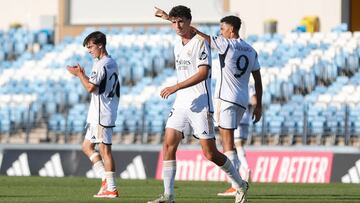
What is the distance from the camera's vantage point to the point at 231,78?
15.3 m

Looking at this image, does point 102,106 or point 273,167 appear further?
point 273,167

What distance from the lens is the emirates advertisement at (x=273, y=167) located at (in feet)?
76.2

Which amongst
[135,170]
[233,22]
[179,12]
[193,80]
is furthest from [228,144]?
[135,170]

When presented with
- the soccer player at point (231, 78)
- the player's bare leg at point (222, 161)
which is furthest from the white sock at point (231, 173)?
the soccer player at point (231, 78)

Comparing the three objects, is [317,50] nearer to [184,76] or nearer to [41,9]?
[41,9]

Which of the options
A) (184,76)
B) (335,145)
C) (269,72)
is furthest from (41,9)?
(184,76)

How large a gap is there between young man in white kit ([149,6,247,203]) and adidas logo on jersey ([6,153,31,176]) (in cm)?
1256

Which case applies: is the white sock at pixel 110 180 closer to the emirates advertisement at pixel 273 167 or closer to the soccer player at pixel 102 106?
the soccer player at pixel 102 106

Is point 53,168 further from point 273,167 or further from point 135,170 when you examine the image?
point 273,167

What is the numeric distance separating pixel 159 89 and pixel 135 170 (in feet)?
22.4

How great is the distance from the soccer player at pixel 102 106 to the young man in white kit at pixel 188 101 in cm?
228

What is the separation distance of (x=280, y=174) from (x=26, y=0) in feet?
53.8

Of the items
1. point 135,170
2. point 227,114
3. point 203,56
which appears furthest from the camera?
point 135,170

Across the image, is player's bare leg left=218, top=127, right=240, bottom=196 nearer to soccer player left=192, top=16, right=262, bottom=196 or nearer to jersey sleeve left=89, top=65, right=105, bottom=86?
soccer player left=192, top=16, right=262, bottom=196
